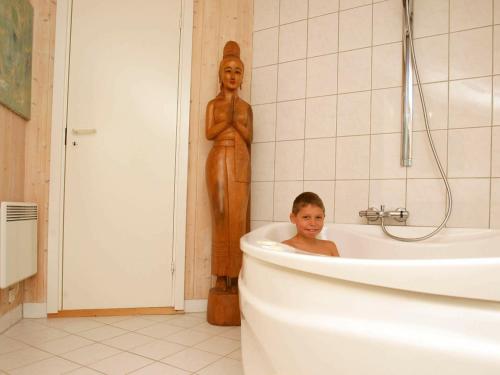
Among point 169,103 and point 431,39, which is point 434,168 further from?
point 169,103

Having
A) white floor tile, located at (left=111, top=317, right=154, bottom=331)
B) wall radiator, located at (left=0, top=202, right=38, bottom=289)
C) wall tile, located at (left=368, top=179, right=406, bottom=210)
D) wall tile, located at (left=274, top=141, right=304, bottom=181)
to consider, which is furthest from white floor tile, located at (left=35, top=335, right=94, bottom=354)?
wall tile, located at (left=368, top=179, right=406, bottom=210)

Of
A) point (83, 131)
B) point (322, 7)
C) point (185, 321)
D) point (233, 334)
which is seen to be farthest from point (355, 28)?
point (185, 321)

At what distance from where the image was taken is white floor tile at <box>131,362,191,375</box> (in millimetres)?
1227

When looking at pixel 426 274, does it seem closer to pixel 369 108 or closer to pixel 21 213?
pixel 369 108

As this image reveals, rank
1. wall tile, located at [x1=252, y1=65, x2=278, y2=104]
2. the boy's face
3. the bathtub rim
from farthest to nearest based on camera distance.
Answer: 1. wall tile, located at [x1=252, y1=65, x2=278, y2=104]
2. the boy's face
3. the bathtub rim

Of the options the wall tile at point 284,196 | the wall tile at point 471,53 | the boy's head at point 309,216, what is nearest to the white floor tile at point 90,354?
the boy's head at point 309,216

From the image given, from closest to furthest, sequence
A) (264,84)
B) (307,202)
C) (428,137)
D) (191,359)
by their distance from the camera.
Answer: (191,359) < (307,202) < (428,137) < (264,84)

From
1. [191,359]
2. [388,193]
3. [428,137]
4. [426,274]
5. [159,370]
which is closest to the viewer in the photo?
[426,274]

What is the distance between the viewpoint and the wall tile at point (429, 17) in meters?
1.61

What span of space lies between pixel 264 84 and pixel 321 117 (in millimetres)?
449

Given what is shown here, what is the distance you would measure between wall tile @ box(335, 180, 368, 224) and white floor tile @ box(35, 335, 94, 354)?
1.34m

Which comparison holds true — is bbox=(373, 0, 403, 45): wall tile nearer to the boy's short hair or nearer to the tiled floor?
the boy's short hair

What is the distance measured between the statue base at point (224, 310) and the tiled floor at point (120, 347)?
37mm

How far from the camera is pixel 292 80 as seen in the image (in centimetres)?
200
